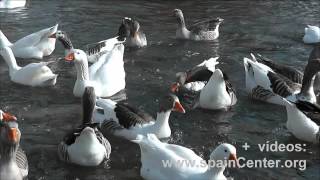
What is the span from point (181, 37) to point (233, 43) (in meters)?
1.27

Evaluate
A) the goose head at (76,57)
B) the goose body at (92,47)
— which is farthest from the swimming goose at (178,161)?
the goose body at (92,47)

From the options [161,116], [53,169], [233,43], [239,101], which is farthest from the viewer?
[233,43]

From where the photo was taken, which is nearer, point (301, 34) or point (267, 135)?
point (267, 135)

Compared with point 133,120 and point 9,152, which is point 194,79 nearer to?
point 133,120

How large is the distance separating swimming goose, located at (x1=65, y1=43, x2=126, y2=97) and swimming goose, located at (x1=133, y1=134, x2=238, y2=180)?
313 centimetres

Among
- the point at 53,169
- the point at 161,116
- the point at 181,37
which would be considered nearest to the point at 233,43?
the point at 181,37

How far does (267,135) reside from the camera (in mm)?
9602

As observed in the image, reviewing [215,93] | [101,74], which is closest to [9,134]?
[101,74]

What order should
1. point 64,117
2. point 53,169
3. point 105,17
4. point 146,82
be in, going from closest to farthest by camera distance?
point 53,169
point 64,117
point 146,82
point 105,17

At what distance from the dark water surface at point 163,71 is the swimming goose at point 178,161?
0.44 meters

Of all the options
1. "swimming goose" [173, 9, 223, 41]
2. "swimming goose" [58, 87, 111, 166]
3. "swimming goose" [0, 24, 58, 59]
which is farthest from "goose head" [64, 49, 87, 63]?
"swimming goose" [173, 9, 223, 41]

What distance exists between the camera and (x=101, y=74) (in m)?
11.3

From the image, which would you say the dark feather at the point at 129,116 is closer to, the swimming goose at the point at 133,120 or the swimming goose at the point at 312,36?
the swimming goose at the point at 133,120

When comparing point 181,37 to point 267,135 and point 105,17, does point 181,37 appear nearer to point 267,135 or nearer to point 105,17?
point 105,17
